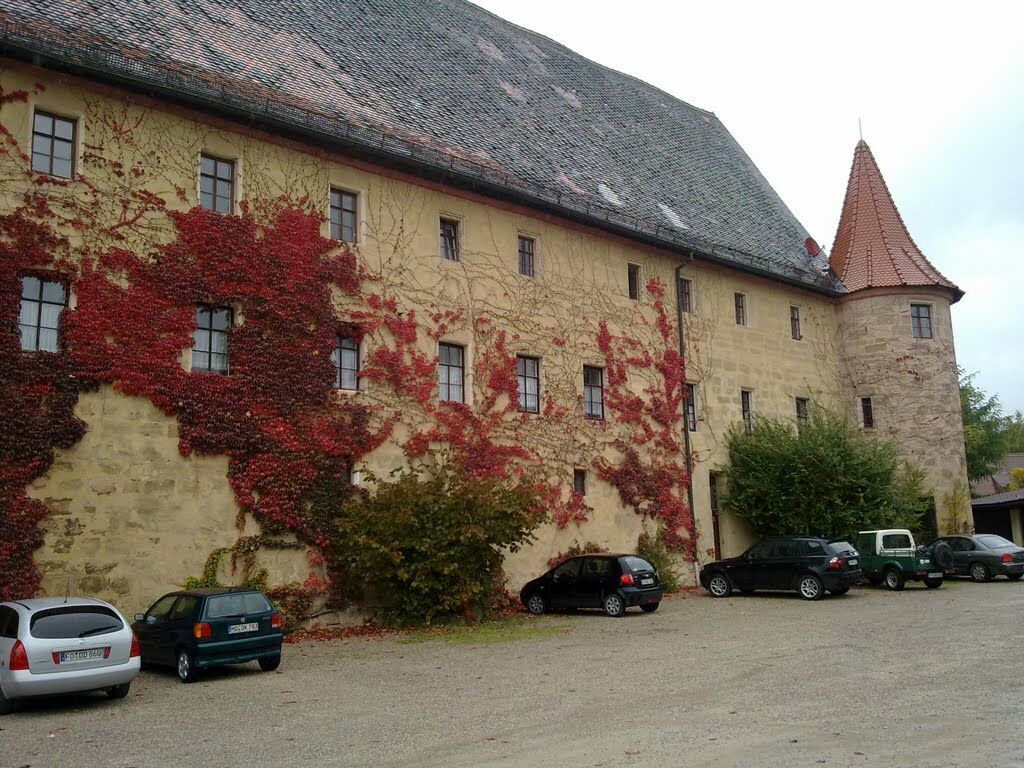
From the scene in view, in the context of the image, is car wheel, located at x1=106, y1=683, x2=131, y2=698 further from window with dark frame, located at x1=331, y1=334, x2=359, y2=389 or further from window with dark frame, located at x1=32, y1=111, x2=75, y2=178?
window with dark frame, located at x1=32, y1=111, x2=75, y2=178

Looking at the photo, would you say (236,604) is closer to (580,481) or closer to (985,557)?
(580,481)

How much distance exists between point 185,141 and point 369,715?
11.6m

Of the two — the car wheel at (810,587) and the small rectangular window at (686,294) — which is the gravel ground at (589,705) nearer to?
the car wheel at (810,587)

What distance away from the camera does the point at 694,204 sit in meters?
29.7

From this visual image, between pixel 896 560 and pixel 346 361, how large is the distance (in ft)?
46.7

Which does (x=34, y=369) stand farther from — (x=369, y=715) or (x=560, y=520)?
(x=560, y=520)

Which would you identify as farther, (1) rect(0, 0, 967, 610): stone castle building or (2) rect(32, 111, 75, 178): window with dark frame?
(2) rect(32, 111, 75, 178): window with dark frame

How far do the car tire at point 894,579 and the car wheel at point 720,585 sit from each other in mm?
4036

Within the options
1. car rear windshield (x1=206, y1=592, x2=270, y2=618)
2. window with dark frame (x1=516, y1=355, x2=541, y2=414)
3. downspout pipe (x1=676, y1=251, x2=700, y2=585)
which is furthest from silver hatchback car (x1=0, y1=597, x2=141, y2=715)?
downspout pipe (x1=676, y1=251, x2=700, y2=585)

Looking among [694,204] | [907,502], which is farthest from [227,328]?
[907,502]

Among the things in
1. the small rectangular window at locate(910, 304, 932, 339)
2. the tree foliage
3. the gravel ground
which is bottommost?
the gravel ground

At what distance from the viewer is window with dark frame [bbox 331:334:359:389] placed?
1894 cm

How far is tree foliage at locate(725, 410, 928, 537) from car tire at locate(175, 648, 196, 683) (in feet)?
58.2

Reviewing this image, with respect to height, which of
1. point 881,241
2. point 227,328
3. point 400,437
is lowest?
point 400,437
